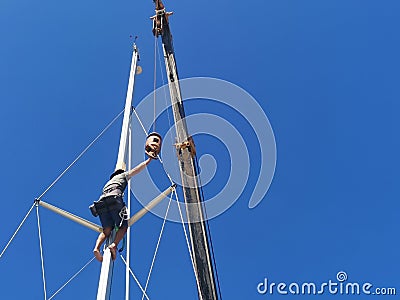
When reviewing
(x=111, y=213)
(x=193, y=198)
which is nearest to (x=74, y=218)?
(x=111, y=213)

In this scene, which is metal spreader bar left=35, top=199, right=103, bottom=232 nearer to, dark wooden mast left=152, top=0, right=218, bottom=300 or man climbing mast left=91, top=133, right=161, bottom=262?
man climbing mast left=91, top=133, right=161, bottom=262

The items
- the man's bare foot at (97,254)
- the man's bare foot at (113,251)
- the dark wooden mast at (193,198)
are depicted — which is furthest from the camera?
the dark wooden mast at (193,198)

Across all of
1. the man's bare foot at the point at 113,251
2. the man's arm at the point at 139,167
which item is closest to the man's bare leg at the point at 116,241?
the man's bare foot at the point at 113,251

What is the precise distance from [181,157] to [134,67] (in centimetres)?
274

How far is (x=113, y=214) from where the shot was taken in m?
4.96

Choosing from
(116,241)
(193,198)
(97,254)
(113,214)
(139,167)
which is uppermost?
(193,198)

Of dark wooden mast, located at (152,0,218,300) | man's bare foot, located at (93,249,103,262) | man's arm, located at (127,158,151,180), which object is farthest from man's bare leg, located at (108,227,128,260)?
dark wooden mast, located at (152,0,218,300)

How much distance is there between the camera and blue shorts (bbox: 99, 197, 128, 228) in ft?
16.2

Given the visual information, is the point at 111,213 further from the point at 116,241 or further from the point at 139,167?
the point at 139,167

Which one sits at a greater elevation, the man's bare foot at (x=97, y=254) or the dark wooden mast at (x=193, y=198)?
the dark wooden mast at (x=193, y=198)

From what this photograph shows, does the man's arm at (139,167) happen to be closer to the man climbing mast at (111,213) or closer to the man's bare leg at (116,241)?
the man climbing mast at (111,213)

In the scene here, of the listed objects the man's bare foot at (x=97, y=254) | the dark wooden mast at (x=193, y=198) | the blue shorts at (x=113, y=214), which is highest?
the dark wooden mast at (x=193, y=198)

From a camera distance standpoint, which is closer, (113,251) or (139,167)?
(113,251)

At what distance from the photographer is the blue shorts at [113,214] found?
16.2 feet
